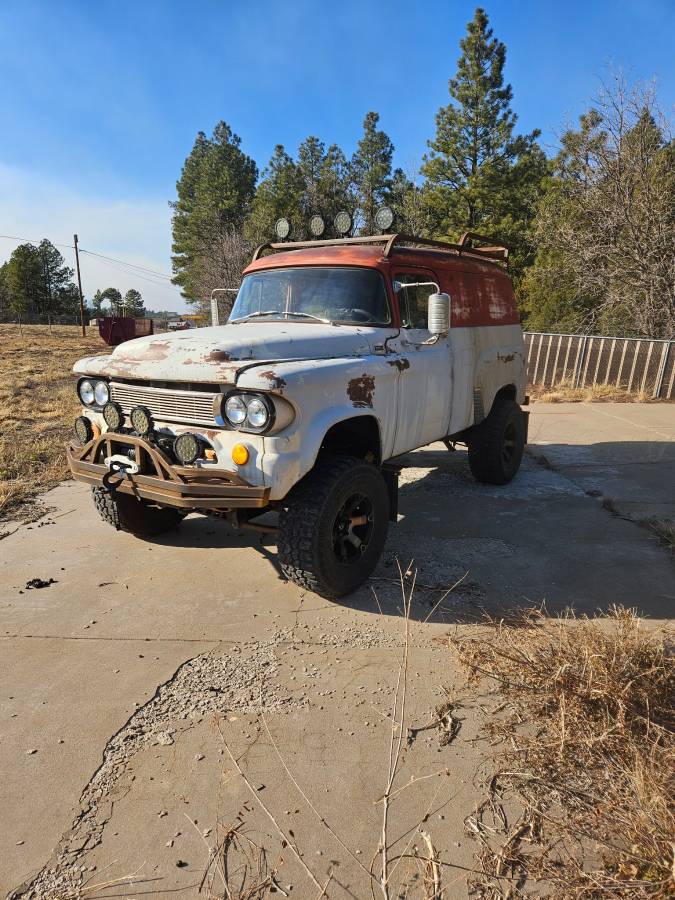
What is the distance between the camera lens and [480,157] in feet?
103

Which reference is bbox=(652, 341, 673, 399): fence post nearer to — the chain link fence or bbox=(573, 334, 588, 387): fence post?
the chain link fence

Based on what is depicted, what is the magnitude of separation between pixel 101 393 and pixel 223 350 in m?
1.13

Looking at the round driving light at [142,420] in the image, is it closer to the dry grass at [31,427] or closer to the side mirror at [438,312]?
the side mirror at [438,312]

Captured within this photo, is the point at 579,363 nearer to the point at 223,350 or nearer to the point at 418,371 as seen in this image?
the point at 418,371

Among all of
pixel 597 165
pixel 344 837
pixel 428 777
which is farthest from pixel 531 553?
pixel 597 165

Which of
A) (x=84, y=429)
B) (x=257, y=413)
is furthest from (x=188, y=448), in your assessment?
(x=84, y=429)

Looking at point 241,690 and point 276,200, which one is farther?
point 276,200

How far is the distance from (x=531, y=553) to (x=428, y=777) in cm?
256

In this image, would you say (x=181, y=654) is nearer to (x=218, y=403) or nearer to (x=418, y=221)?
(x=218, y=403)

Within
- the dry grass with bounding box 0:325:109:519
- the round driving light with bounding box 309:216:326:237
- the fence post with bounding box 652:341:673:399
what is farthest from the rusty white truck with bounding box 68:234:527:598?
the fence post with bounding box 652:341:673:399

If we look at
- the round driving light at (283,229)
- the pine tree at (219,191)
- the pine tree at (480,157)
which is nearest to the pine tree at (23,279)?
the pine tree at (219,191)

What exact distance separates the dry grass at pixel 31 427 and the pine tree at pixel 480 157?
21262 millimetres

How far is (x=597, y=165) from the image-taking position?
727 inches

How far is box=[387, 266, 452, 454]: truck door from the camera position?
4.45 m
